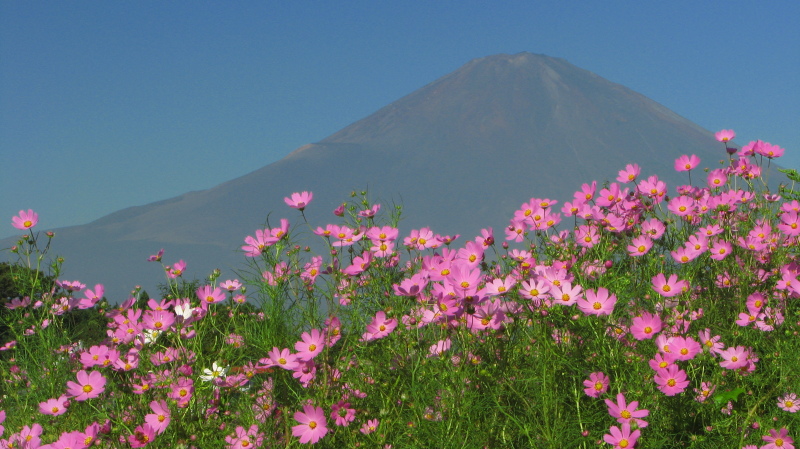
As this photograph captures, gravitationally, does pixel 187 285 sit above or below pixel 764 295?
above

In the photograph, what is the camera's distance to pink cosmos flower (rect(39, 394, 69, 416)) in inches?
116

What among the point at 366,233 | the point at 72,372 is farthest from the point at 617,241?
the point at 72,372

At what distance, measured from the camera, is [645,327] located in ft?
8.29

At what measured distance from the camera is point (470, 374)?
2.55 meters

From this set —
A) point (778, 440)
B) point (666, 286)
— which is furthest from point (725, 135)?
point (778, 440)

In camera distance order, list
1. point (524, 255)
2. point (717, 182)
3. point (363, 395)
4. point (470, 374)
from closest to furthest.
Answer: point (470, 374) → point (363, 395) → point (524, 255) → point (717, 182)

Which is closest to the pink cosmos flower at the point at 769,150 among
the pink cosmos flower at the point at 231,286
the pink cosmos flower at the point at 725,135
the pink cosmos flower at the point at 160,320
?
the pink cosmos flower at the point at 725,135

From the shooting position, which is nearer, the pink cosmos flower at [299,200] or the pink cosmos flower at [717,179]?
the pink cosmos flower at [299,200]

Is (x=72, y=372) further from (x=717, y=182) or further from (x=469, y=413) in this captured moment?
(x=717, y=182)

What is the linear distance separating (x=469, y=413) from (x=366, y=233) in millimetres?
1129

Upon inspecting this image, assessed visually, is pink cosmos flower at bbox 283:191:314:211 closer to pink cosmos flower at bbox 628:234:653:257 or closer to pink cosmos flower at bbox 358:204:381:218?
pink cosmos flower at bbox 358:204:381:218

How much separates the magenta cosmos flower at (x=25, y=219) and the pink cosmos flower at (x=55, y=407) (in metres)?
1.01

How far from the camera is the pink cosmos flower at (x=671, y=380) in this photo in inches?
Answer: 92.5

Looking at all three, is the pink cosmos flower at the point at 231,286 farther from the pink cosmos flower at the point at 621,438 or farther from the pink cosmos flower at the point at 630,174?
the pink cosmos flower at the point at 630,174
